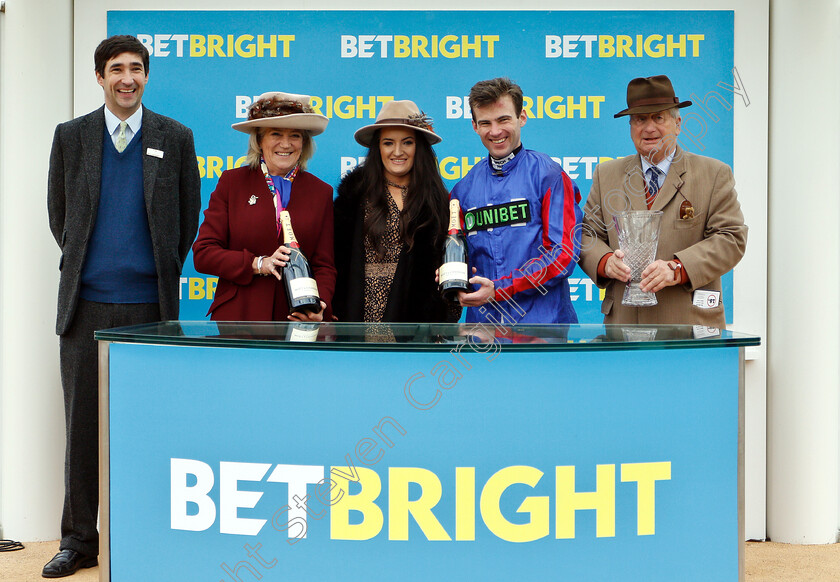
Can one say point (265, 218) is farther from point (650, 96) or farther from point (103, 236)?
point (650, 96)

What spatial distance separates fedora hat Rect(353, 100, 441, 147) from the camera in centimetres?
323

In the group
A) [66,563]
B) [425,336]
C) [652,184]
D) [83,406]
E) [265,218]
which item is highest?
[652,184]

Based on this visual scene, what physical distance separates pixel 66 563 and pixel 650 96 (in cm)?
308

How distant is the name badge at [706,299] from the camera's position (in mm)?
3084

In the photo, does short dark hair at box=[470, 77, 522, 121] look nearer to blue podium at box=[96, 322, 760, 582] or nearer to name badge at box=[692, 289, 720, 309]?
name badge at box=[692, 289, 720, 309]

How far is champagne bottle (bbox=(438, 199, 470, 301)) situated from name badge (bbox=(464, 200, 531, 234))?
70 mm

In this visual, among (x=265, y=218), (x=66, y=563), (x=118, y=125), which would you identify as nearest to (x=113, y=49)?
(x=118, y=125)

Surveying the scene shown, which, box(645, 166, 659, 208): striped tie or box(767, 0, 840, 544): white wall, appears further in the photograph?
box(767, 0, 840, 544): white wall

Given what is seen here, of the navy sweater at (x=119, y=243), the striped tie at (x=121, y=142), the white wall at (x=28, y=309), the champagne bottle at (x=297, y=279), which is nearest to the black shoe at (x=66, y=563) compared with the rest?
the white wall at (x=28, y=309)

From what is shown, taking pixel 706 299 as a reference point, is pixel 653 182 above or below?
above

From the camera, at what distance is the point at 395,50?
406 centimetres

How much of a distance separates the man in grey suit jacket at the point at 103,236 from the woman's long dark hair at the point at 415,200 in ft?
A: 2.73

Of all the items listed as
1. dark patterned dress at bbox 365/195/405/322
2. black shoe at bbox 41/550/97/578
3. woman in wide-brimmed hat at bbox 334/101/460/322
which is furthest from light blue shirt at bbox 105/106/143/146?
black shoe at bbox 41/550/97/578

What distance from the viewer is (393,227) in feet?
10.6
